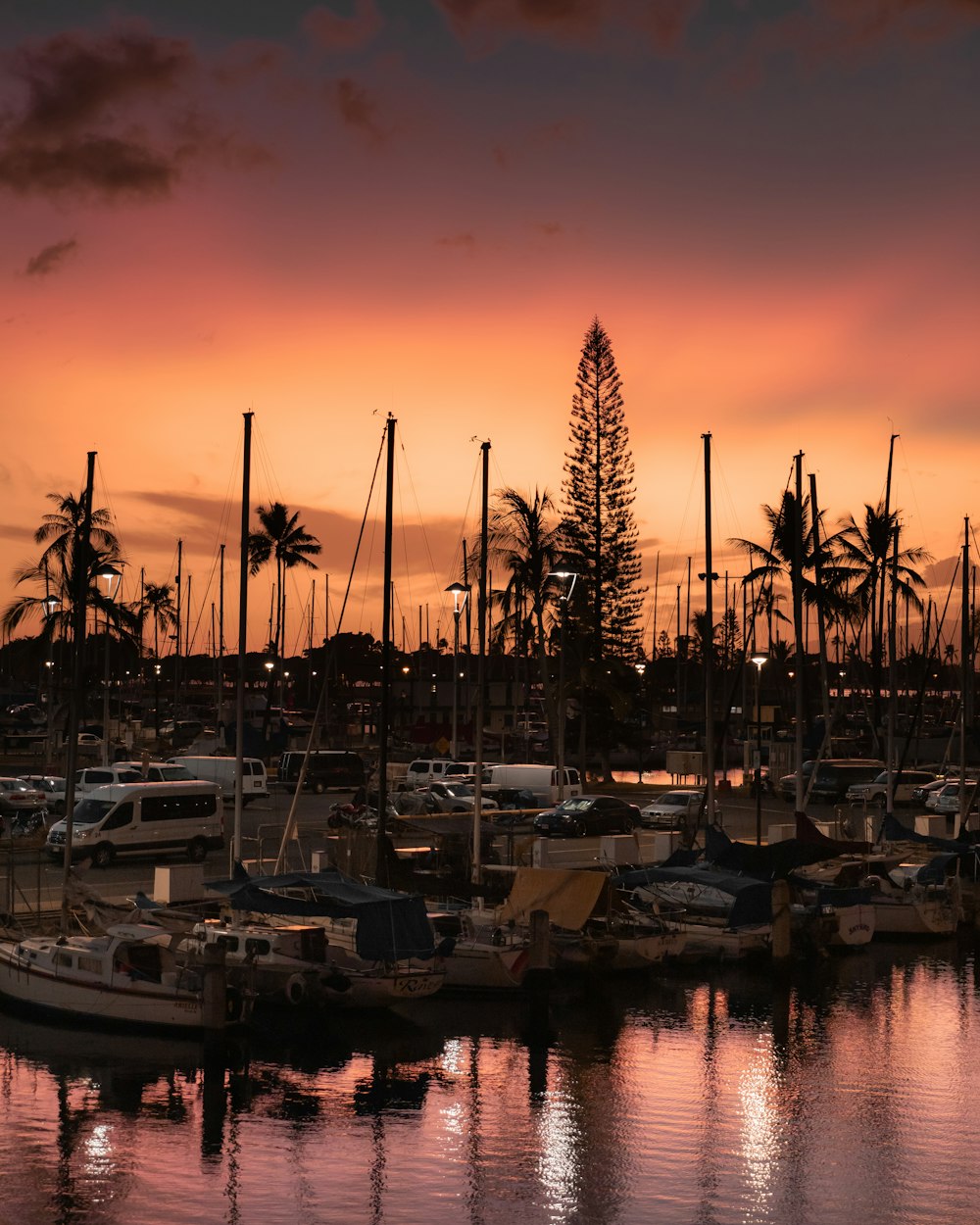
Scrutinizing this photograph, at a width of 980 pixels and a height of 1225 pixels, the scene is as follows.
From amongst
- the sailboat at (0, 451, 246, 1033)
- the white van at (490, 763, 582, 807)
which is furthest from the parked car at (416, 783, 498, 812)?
the sailboat at (0, 451, 246, 1033)

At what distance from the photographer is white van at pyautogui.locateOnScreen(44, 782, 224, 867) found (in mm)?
44406

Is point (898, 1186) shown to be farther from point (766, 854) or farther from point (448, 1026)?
point (766, 854)

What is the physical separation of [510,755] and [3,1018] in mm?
64015

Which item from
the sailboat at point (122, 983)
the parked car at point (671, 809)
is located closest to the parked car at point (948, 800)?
the parked car at point (671, 809)

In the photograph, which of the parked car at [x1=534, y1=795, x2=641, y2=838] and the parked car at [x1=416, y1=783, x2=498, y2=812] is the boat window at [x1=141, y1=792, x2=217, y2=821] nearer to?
the parked car at [x1=416, y1=783, x2=498, y2=812]

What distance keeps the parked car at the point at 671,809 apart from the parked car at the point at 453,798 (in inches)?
237

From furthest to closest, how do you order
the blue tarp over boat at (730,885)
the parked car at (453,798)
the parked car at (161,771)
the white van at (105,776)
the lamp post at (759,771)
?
the parked car at (453,798)
the parked car at (161,771)
the white van at (105,776)
the lamp post at (759,771)
the blue tarp over boat at (730,885)

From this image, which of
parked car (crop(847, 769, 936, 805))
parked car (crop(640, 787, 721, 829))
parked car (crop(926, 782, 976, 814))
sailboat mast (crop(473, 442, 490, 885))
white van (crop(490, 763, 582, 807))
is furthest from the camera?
parked car (crop(847, 769, 936, 805))

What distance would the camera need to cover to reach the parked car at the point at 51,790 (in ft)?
172

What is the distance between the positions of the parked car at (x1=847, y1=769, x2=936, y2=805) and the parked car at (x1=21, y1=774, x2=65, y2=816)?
32313 mm

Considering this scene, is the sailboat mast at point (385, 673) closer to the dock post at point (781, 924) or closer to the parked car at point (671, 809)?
the dock post at point (781, 924)

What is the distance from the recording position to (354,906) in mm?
29609

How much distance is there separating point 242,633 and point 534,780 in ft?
84.0

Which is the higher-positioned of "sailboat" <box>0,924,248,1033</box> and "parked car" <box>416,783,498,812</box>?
"parked car" <box>416,783,498,812</box>
